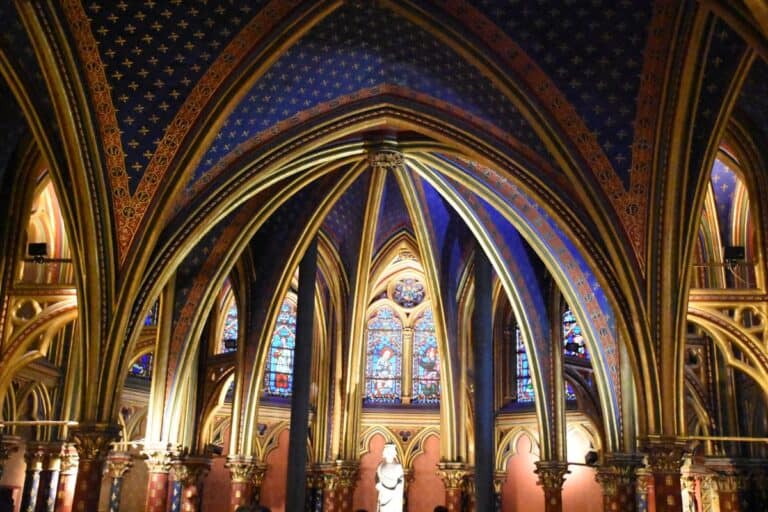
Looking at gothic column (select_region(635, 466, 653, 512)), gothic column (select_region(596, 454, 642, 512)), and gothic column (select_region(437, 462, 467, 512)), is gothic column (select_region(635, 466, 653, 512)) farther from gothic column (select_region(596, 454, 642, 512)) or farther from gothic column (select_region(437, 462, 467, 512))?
gothic column (select_region(437, 462, 467, 512))

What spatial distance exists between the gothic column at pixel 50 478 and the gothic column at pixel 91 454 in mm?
6294

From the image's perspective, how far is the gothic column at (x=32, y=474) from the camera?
62.7ft

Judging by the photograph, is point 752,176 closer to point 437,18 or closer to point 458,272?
point 437,18

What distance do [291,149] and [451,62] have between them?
3.03m

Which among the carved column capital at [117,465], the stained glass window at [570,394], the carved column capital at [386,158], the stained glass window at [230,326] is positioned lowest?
the carved column capital at [117,465]

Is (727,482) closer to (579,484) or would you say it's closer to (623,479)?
(623,479)

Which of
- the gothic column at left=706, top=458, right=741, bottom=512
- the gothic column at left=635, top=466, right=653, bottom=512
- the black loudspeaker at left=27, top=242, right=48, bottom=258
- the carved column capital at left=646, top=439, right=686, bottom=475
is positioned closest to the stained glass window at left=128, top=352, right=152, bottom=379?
the black loudspeaker at left=27, top=242, right=48, bottom=258

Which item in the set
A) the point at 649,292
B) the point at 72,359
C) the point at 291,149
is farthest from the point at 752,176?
the point at 72,359

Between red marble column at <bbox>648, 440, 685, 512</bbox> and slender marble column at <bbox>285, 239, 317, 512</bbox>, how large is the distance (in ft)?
23.1

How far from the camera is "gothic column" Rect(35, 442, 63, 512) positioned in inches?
750

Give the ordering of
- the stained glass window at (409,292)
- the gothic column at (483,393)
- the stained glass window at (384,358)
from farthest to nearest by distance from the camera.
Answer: the stained glass window at (409,292)
the stained glass window at (384,358)
the gothic column at (483,393)

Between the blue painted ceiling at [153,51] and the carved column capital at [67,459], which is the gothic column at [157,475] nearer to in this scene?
the carved column capital at [67,459]

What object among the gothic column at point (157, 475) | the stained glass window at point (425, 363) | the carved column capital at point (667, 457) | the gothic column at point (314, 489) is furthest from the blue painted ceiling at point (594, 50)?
the stained glass window at point (425, 363)

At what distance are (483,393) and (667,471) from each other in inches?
203
